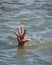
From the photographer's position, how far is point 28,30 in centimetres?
921

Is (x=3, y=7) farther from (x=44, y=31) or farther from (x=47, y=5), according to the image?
(x=44, y=31)

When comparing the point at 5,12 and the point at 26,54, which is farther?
the point at 5,12

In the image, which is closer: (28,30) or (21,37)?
(21,37)

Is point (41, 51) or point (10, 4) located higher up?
point (10, 4)

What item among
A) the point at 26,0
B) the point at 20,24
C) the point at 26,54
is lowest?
the point at 26,54

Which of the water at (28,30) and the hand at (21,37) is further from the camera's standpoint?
the hand at (21,37)

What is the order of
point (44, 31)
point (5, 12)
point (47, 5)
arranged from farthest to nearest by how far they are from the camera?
point (47, 5), point (5, 12), point (44, 31)

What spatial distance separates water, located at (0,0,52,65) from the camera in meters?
7.29

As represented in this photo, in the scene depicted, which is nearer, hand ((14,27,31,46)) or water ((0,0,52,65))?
water ((0,0,52,65))

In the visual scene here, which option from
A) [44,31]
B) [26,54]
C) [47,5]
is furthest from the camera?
[47,5]

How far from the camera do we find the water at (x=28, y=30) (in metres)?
7.29

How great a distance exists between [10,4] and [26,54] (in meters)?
5.16

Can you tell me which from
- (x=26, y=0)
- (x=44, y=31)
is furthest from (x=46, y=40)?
(x=26, y=0)

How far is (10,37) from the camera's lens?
8.69 metres
